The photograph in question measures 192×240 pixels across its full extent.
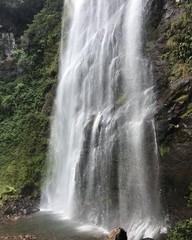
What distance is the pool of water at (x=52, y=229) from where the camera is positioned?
11.4 m

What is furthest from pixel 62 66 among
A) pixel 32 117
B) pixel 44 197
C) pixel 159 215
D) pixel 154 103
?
pixel 159 215

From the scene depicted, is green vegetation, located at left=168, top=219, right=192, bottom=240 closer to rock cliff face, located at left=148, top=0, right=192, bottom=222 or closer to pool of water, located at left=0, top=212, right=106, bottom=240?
rock cliff face, located at left=148, top=0, right=192, bottom=222

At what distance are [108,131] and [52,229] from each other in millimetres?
4187

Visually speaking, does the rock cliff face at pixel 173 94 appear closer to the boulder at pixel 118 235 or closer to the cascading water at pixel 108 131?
the cascading water at pixel 108 131

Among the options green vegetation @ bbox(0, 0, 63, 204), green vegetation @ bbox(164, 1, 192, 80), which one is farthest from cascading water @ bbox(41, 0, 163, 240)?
green vegetation @ bbox(0, 0, 63, 204)

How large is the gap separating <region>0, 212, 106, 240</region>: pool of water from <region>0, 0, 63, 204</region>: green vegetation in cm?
365

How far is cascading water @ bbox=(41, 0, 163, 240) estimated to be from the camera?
11656 millimetres

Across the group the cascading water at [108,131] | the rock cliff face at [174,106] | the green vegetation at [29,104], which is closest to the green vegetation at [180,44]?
the rock cliff face at [174,106]

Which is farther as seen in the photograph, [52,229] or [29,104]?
[29,104]

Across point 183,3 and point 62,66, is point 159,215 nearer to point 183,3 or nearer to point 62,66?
point 183,3

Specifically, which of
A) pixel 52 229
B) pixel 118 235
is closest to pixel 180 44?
pixel 118 235

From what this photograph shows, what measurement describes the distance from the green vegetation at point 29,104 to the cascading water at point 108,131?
3.99 ft

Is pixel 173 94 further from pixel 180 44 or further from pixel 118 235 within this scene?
pixel 118 235

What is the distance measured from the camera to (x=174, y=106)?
11.3m
